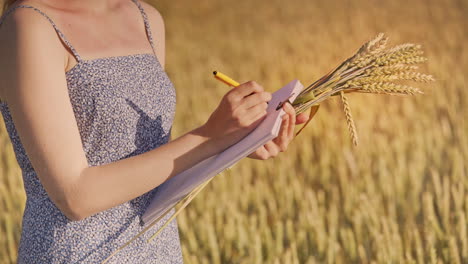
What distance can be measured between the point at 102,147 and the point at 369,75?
55cm

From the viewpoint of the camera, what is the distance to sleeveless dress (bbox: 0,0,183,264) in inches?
61.1

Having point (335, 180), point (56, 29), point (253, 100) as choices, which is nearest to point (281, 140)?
point (253, 100)

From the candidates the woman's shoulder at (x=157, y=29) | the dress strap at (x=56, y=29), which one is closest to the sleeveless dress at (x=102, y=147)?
the dress strap at (x=56, y=29)

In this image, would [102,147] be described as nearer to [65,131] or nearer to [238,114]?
[65,131]

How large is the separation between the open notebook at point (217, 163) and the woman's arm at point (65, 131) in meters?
0.03

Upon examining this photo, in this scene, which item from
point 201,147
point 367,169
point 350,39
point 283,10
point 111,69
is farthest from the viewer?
point 283,10

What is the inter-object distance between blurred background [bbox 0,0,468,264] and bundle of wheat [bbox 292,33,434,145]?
2.30 feet

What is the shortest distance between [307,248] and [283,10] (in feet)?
27.7

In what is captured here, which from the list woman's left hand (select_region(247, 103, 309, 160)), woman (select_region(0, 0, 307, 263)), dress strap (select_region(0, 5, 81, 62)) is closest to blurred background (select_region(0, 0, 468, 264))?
woman's left hand (select_region(247, 103, 309, 160))

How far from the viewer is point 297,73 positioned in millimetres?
6879

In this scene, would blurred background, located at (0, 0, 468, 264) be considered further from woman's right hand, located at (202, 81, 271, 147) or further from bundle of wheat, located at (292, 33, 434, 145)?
woman's right hand, located at (202, 81, 271, 147)

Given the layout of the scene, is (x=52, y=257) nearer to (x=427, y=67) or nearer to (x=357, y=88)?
(x=357, y=88)

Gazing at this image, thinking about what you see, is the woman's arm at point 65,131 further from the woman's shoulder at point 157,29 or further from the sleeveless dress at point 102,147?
the woman's shoulder at point 157,29

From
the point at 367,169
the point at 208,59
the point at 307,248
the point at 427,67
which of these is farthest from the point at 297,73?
the point at 307,248
